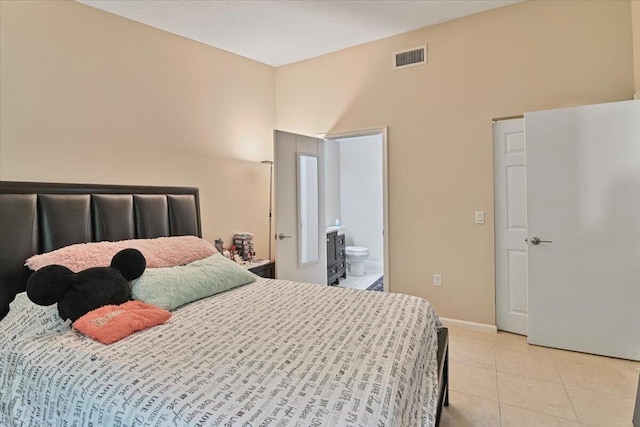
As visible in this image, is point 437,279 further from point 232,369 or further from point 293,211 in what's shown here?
point 232,369

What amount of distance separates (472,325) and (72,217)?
3.52 meters

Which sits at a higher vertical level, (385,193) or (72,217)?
(385,193)

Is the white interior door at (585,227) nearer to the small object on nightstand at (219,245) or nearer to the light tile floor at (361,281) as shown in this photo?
the light tile floor at (361,281)

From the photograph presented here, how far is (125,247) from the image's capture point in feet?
7.92

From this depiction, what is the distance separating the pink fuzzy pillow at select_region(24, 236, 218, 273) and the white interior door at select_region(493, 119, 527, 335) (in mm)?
2627

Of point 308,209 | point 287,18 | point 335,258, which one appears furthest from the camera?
point 335,258

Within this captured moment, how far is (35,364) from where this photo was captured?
1503 mm

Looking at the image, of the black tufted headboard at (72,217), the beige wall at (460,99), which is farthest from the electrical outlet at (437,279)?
the black tufted headboard at (72,217)

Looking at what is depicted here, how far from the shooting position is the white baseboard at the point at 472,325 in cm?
330

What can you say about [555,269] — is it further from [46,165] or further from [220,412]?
[46,165]

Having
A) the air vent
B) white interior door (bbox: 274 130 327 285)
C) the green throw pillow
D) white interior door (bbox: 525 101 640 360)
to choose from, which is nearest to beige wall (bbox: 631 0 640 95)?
white interior door (bbox: 525 101 640 360)

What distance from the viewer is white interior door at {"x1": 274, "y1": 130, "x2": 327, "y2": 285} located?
12.0 feet

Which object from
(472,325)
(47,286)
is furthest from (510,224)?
(47,286)

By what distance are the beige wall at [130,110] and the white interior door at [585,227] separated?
286cm
